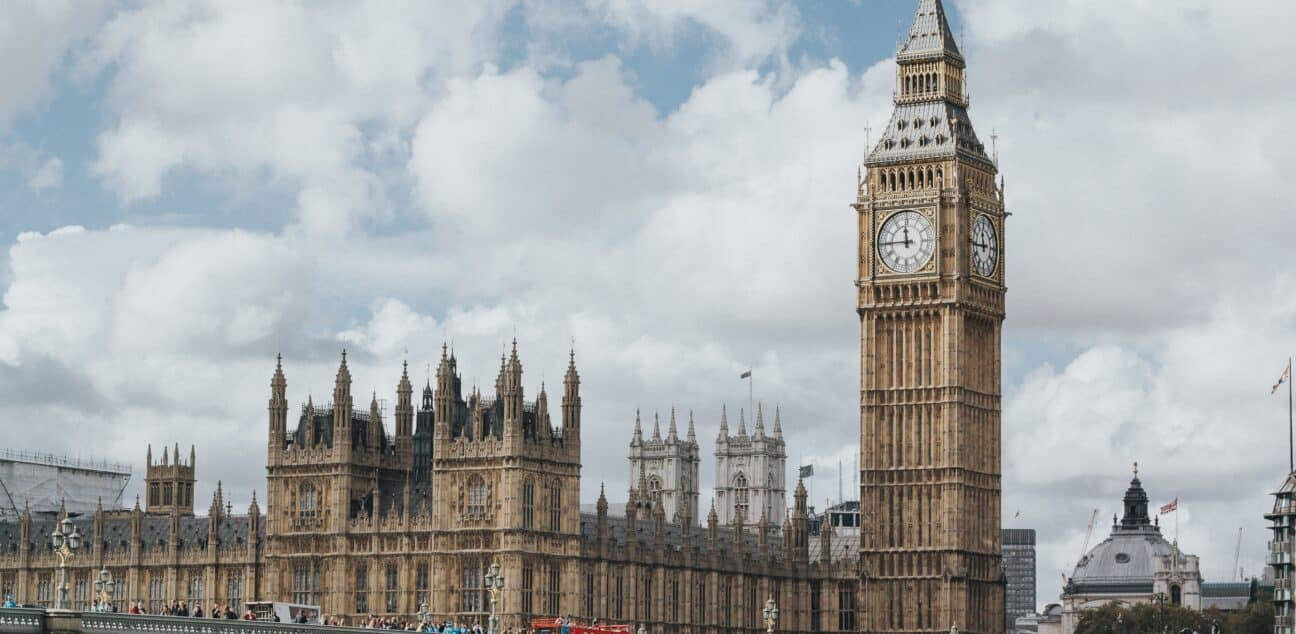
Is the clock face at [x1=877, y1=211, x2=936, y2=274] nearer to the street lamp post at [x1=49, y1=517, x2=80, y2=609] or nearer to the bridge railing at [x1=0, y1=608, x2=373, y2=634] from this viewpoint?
the bridge railing at [x1=0, y1=608, x2=373, y2=634]

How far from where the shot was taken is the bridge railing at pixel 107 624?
86.8 meters

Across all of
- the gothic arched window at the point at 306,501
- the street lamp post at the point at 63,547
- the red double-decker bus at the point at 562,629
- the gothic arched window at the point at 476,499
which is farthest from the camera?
the gothic arched window at the point at 306,501

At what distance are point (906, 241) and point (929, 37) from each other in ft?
42.6

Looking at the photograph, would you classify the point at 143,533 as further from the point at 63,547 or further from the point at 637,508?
the point at 63,547

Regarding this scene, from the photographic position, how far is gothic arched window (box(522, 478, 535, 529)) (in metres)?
143

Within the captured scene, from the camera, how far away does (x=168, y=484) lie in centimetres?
17400

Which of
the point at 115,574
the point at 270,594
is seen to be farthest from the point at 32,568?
the point at 270,594

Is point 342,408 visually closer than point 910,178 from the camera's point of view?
Yes

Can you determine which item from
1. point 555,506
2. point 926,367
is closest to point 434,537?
point 555,506

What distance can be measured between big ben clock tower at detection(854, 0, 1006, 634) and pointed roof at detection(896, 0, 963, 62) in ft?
0.92

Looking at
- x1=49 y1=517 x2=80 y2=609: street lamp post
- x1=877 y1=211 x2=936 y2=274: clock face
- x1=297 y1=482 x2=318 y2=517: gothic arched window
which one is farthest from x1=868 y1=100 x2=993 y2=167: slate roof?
x1=49 y1=517 x2=80 y2=609: street lamp post

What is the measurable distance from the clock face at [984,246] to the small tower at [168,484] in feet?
164

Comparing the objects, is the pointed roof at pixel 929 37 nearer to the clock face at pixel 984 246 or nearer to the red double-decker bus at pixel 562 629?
the clock face at pixel 984 246

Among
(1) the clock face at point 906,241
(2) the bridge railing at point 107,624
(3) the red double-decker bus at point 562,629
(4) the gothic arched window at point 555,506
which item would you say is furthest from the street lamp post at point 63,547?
(1) the clock face at point 906,241
